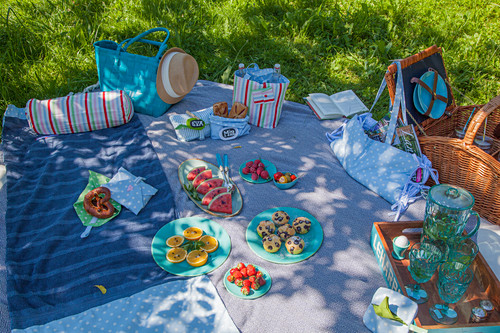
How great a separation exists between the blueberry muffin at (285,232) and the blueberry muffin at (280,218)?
0.07 metres

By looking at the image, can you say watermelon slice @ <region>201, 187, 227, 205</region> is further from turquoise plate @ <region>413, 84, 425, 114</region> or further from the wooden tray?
turquoise plate @ <region>413, 84, 425, 114</region>

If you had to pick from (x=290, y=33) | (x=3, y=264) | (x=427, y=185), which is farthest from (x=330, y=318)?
(x=290, y=33)

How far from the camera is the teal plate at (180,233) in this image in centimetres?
262

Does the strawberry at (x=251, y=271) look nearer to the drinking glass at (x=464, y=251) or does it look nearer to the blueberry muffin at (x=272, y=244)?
the blueberry muffin at (x=272, y=244)

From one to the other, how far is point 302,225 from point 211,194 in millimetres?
734

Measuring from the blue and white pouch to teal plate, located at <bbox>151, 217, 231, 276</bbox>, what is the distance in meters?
1.15

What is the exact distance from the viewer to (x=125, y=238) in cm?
286

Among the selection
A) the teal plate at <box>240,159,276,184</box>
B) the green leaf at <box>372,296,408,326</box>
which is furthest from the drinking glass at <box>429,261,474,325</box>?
the teal plate at <box>240,159,276,184</box>

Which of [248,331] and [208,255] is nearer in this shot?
[248,331]

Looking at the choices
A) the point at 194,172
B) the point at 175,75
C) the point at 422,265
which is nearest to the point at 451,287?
the point at 422,265

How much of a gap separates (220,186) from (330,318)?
1316 millimetres

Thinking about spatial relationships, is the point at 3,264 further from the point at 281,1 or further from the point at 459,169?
the point at 281,1

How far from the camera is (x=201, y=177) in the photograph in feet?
10.7

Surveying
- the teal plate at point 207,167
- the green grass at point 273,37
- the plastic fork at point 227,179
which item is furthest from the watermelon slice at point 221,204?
the green grass at point 273,37
